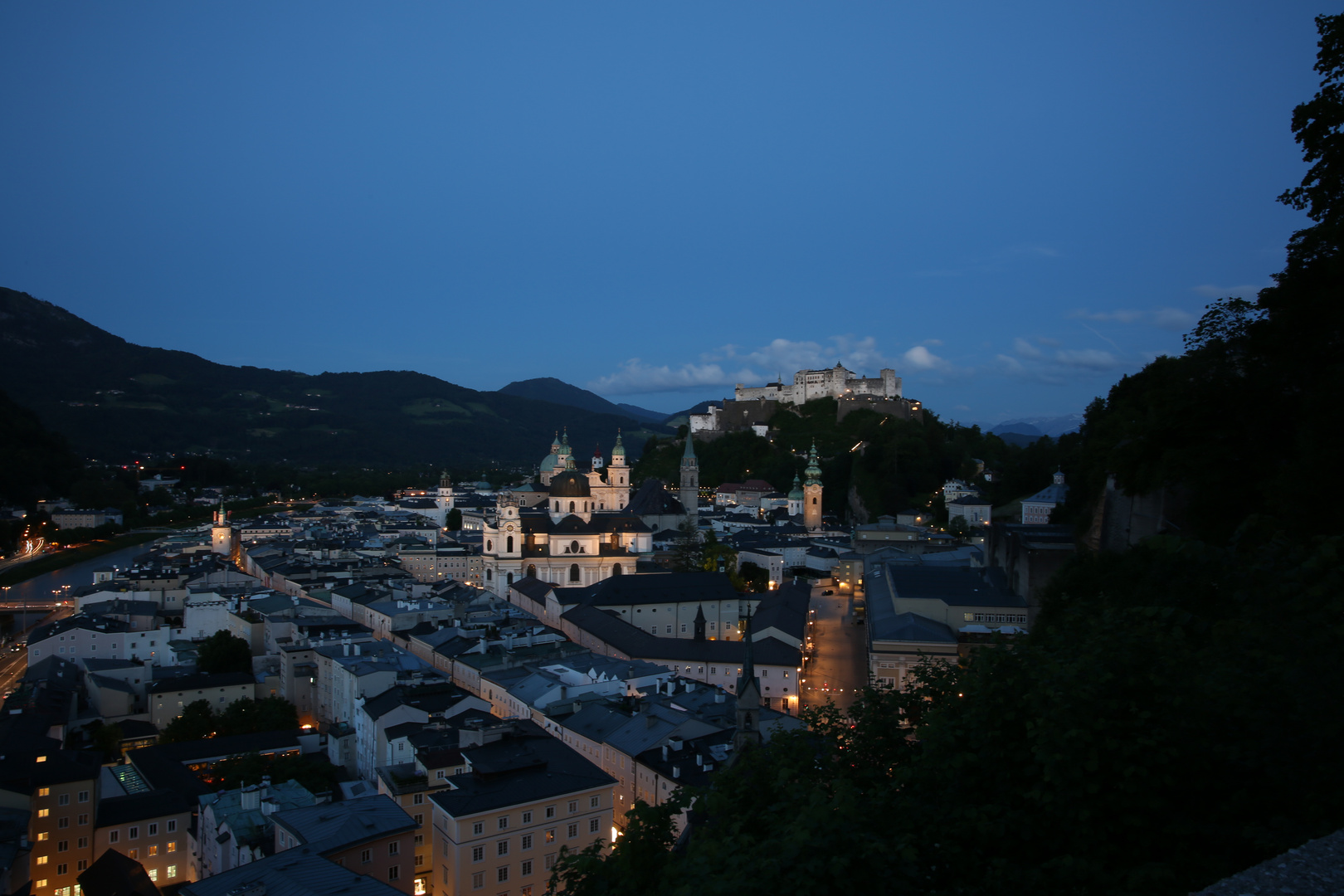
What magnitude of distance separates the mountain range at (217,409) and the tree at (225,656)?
350ft

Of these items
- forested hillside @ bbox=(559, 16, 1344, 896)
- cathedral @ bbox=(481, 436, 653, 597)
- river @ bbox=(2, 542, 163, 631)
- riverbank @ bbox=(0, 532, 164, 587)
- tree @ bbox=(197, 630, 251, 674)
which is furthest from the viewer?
riverbank @ bbox=(0, 532, 164, 587)

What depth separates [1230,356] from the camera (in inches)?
555

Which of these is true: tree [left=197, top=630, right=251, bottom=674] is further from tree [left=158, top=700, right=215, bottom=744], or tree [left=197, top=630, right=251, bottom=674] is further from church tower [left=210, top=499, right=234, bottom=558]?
church tower [left=210, top=499, right=234, bottom=558]

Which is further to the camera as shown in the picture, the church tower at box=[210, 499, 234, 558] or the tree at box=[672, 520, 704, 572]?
the church tower at box=[210, 499, 234, 558]

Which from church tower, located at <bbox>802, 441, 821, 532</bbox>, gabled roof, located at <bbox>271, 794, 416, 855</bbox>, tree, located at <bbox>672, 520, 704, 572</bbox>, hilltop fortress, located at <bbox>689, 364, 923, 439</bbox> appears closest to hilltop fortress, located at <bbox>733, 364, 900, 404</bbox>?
hilltop fortress, located at <bbox>689, 364, 923, 439</bbox>

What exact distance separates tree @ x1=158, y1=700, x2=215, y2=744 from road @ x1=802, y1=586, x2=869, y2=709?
16.3 metres

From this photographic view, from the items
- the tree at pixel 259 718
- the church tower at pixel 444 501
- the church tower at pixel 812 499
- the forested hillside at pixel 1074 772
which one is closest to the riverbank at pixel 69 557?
the church tower at pixel 444 501

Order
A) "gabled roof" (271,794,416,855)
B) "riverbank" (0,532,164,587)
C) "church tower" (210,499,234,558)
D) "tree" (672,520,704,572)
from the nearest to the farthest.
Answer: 1. "gabled roof" (271,794,416,855)
2. "tree" (672,520,704,572)
3. "riverbank" (0,532,164,587)
4. "church tower" (210,499,234,558)

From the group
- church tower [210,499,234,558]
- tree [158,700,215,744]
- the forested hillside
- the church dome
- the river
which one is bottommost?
tree [158,700,215,744]

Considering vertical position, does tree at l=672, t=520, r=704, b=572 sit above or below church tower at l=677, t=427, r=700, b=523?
below

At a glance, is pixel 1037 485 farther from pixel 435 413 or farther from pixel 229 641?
pixel 435 413

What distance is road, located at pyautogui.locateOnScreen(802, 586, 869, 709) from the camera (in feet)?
88.0

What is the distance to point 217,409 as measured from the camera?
158m

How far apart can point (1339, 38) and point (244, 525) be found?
73.7 meters
